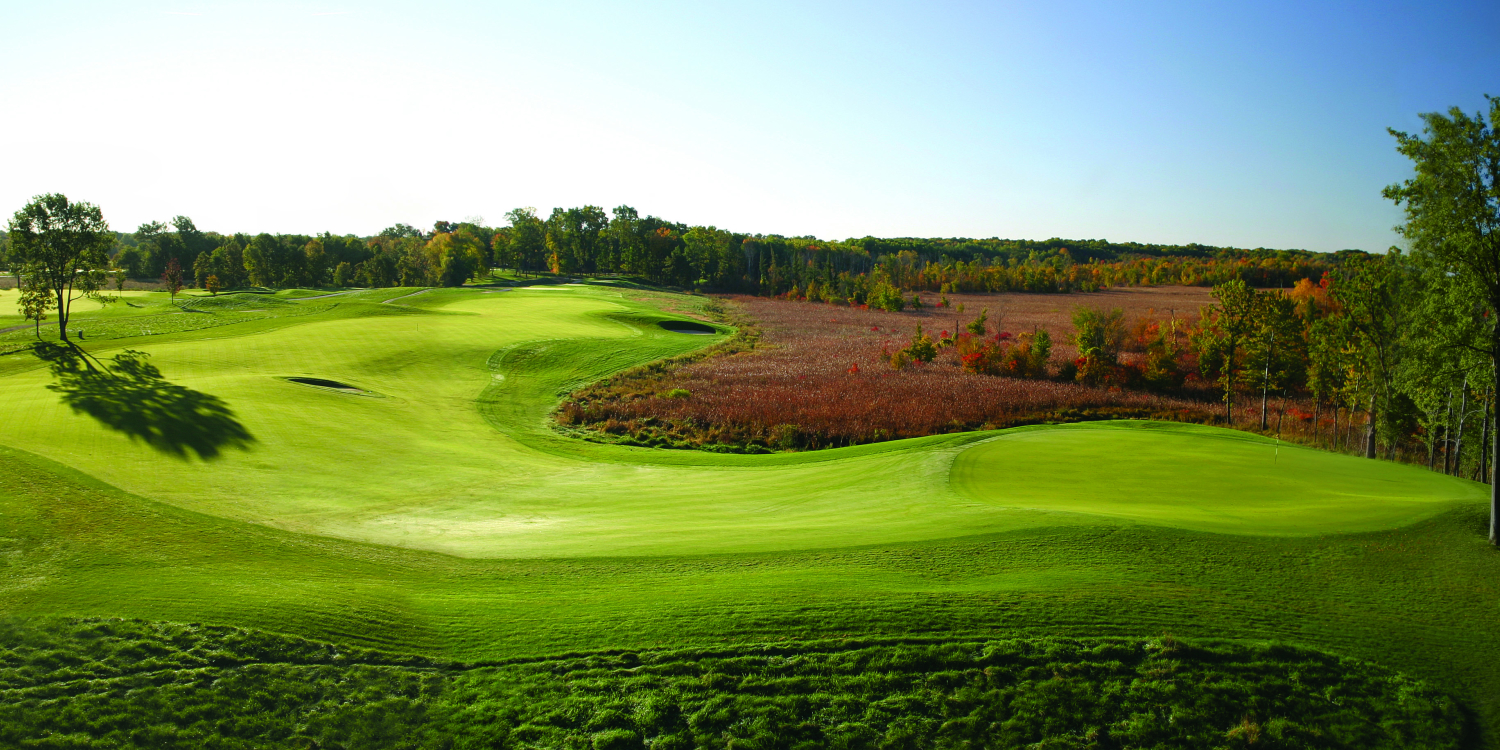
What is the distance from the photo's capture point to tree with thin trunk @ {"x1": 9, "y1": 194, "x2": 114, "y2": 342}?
3594cm

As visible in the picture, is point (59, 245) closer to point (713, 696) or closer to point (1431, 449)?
point (713, 696)

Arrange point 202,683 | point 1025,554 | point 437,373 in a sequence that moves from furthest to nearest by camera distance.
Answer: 1. point 437,373
2. point 1025,554
3. point 202,683

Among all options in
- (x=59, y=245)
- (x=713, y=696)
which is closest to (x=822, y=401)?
(x=713, y=696)

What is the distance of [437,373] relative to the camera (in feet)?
119

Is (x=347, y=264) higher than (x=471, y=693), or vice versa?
(x=347, y=264)

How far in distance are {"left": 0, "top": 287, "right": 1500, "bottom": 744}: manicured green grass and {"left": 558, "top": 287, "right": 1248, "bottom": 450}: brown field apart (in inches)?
265

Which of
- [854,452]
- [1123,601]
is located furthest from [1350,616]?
[854,452]

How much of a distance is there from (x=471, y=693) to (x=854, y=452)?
1765 cm

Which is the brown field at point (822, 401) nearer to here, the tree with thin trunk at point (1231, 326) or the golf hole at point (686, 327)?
the tree with thin trunk at point (1231, 326)

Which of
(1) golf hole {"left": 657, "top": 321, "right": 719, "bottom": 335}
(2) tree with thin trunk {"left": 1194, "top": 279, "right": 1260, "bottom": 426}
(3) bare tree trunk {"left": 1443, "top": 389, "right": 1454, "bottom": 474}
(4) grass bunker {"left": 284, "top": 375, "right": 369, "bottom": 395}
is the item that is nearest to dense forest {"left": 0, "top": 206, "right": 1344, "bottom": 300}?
(1) golf hole {"left": 657, "top": 321, "right": 719, "bottom": 335}

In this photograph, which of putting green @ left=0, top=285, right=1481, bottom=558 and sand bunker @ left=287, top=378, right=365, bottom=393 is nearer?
putting green @ left=0, top=285, right=1481, bottom=558

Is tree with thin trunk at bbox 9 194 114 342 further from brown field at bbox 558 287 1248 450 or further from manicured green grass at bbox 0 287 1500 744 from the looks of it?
brown field at bbox 558 287 1248 450

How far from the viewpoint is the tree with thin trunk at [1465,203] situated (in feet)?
36.9

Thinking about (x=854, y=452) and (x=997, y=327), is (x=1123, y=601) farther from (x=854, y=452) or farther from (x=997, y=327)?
(x=997, y=327)
